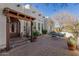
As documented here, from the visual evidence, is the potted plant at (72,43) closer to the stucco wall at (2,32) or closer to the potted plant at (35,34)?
the potted plant at (35,34)

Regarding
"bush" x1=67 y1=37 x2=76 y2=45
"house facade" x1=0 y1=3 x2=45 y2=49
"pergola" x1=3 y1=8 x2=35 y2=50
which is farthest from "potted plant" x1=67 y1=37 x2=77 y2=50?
"pergola" x1=3 y1=8 x2=35 y2=50

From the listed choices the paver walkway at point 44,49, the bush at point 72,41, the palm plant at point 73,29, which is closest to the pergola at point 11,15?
the paver walkway at point 44,49

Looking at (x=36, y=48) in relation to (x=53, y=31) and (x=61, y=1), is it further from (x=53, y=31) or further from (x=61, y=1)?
(x=61, y=1)

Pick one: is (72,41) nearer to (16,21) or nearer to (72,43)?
(72,43)

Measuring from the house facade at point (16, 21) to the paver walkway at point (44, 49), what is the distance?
0.63 ft

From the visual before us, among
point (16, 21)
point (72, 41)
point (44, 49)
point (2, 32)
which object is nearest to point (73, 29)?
point (72, 41)

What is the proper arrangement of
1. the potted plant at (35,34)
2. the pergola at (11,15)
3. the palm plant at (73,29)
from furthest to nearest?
the potted plant at (35,34)
the palm plant at (73,29)
the pergola at (11,15)

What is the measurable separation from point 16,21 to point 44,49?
75 centimetres

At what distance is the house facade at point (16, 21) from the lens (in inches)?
173

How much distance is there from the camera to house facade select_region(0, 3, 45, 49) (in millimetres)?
4391

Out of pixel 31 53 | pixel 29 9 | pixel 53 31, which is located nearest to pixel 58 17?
pixel 53 31

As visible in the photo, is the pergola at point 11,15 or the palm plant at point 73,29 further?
the palm plant at point 73,29

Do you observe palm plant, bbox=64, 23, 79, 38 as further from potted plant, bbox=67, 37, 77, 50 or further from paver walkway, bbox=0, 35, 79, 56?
paver walkway, bbox=0, 35, 79, 56

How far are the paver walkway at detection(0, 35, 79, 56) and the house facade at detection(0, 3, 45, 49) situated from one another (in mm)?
191
